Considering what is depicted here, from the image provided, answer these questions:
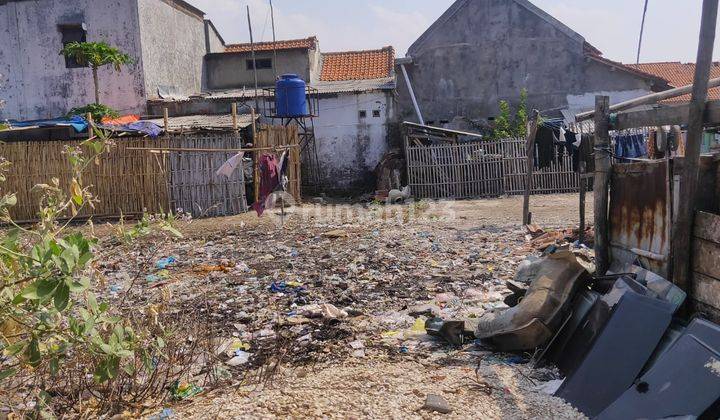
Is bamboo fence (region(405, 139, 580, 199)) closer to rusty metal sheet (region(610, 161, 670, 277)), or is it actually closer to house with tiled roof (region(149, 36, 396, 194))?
house with tiled roof (region(149, 36, 396, 194))

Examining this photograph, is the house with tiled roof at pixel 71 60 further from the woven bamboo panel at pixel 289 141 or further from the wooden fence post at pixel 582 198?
the wooden fence post at pixel 582 198

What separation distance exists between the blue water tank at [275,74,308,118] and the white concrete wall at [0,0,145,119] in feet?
16.2

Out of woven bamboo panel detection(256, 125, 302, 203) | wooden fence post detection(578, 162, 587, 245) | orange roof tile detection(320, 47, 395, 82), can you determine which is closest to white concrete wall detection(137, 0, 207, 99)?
orange roof tile detection(320, 47, 395, 82)

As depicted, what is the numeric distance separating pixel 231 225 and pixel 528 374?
27.5ft

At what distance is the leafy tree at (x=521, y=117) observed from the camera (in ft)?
56.7

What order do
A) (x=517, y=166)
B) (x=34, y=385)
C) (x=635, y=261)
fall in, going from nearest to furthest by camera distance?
(x=34, y=385) → (x=635, y=261) → (x=517, y=166)

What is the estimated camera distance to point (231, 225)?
1125 cm

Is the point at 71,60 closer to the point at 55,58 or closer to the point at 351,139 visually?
the point at 55,58

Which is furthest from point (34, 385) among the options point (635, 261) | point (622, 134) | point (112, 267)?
point (622, 134)

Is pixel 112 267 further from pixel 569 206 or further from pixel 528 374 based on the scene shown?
pixel 569 206

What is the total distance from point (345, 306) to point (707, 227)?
10.3 ft

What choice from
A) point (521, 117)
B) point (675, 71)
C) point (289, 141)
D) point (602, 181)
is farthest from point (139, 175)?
point (675, 71)

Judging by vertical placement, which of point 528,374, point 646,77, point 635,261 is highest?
point 646,77

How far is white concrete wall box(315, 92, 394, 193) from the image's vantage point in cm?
1706
